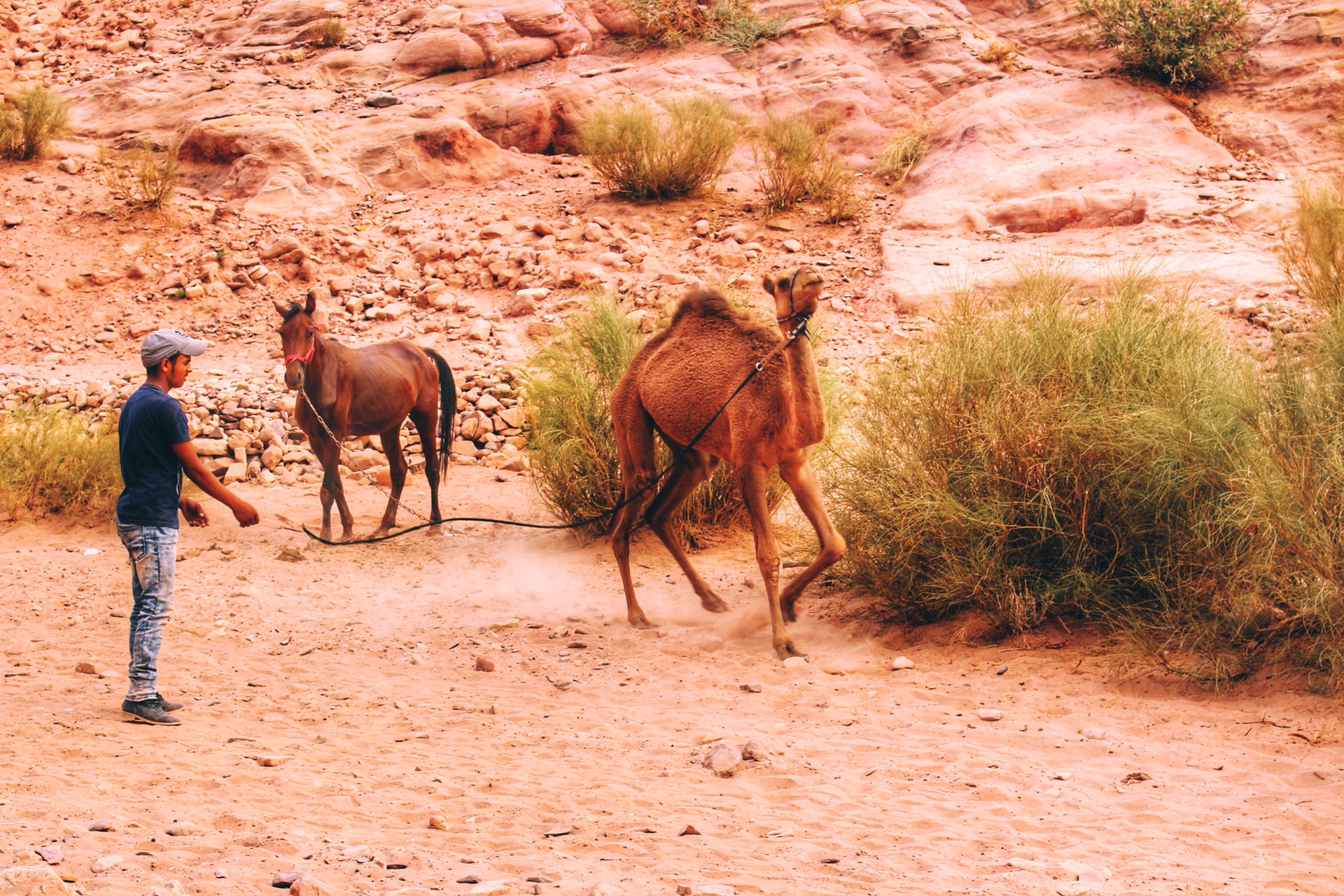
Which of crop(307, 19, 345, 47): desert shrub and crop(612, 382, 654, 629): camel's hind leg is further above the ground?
crop(307, 19, 345, 47): desert shrub

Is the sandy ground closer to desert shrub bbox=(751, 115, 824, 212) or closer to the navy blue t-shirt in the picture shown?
the navy blue t-shirt

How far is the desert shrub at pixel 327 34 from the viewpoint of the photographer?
2200 cm

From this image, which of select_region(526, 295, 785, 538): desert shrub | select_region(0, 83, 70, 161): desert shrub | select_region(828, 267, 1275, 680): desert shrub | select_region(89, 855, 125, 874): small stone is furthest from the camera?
select_region(0, 83, 70, 161): desert shrub

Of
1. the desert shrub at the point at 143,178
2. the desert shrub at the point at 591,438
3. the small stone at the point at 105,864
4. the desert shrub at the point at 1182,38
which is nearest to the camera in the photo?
the small stone at the point at 105,864

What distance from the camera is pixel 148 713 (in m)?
5.31

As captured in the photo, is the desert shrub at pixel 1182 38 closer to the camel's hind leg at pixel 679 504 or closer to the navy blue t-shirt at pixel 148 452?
the camel's hind leg at pixel 679 504

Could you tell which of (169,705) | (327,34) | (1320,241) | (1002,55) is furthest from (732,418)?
(327,34)

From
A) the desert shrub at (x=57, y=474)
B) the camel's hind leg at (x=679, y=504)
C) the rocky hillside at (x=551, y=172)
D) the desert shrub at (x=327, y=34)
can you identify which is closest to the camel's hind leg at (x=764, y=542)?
the camel's hind leg at (x=679, y=504)

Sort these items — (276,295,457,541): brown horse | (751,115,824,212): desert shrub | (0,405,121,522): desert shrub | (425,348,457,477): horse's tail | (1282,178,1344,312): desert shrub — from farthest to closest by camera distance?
1. (751,115,824,212): desert shrub
2. (1282,178,1344,312): desert shrub
3. (425,348,457,477): horse's tail
4. (0,405,121,522): desert shrub
5. (276,295,457,541): brown horse

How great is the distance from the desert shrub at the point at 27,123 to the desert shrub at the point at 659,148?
8.54 meters

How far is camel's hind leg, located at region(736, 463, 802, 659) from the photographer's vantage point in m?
6.32

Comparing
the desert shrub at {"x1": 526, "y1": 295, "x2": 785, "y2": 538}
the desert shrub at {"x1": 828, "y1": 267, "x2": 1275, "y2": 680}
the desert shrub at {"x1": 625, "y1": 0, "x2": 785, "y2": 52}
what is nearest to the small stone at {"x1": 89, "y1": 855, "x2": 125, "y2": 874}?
the desert shrub at {"x1": 828, "y1": 267, "x2": 1275, "y2": 680}

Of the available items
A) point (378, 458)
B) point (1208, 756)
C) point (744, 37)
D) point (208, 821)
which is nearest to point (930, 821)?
point (1208, 756)

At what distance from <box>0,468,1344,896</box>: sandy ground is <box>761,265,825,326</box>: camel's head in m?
1.90
